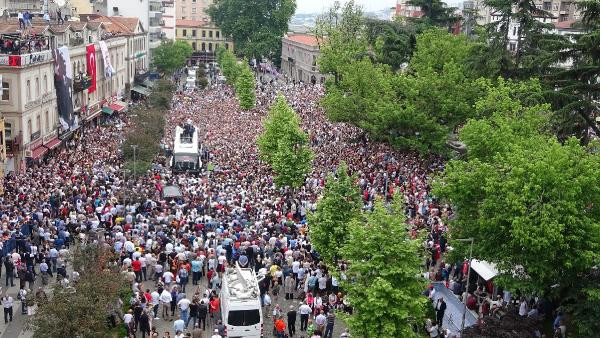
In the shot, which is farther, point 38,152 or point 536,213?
point 38,152

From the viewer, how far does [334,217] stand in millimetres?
24594

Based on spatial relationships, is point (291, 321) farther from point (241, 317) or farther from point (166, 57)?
point (166, 57)

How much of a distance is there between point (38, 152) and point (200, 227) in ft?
63.9

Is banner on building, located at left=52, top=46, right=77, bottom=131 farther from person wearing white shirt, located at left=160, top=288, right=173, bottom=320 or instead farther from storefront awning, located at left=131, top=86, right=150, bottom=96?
person wearing white shirt, located at left=160, top=288, right=173, bottom=320

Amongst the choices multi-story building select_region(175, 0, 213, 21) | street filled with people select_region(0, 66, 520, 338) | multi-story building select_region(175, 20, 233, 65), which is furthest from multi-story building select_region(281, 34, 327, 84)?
multi-story building select_region(175, 0, 213, 21)

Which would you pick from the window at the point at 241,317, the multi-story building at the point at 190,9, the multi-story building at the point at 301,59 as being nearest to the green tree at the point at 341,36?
the multi-story building at the point at 301,59

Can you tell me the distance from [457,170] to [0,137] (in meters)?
27.6

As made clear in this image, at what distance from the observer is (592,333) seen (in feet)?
61.9

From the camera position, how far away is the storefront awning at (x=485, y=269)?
2375 cm

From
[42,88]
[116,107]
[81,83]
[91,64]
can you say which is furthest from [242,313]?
[116,107]

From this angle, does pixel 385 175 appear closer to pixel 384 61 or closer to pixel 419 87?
pixel 419 87

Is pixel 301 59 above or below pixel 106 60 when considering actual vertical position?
below

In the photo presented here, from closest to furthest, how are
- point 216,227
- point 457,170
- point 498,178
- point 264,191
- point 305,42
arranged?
point 498,178 → point 457,170 → point 216,227 → point 264,191 → point 305,42

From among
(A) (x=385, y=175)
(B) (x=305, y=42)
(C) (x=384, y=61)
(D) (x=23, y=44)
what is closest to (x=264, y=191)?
(A) (x=385, y=175)
